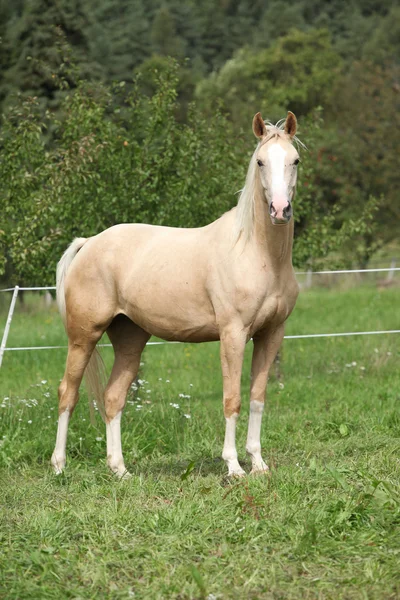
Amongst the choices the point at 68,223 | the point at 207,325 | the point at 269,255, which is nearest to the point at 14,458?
the point at 207,325

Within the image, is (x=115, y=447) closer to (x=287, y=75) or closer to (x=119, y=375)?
(x=119, y=375)

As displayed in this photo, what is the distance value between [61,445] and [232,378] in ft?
5.00

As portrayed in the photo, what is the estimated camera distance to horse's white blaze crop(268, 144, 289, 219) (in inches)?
202

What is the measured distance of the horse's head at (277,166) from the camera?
16.9ft

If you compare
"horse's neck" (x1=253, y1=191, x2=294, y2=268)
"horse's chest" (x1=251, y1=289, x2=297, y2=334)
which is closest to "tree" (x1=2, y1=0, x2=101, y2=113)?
"horse's neck" (x1=253, y1=191, x2=294, y2=268)

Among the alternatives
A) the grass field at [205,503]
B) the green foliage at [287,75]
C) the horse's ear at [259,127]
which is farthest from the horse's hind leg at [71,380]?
the green foliage at [287,75]

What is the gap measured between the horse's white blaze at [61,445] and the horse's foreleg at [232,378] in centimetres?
133

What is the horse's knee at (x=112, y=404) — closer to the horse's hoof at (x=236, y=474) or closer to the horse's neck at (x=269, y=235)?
the horse's hoof at (x=236, y=474)

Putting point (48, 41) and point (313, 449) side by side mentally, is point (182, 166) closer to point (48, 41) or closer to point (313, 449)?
point (313, 449)

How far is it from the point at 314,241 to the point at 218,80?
3654 cm

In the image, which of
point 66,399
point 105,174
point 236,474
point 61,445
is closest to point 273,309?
point 236,474

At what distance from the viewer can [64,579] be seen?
402 cm

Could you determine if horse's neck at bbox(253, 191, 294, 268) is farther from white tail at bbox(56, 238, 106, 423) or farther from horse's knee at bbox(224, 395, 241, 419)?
white tail at bbox(56, 238, 106, 423)

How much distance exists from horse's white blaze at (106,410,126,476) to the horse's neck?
177cm
